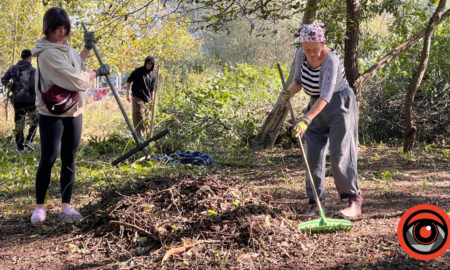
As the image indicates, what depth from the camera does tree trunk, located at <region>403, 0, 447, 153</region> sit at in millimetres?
6348

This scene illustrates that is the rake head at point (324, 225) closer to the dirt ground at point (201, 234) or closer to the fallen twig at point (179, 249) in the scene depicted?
the dirt ground at point (201, 234)

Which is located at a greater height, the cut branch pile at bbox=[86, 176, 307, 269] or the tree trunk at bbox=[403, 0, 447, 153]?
the tree trunk at bbox=[403, 0, 447, 153]

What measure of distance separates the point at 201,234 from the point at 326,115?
1333 mm

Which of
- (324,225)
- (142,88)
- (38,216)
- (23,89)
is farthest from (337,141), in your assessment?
(23,89)

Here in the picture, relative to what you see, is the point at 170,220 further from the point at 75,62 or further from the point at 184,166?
the point at 184,166

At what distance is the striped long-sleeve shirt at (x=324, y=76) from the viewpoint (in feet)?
11.4

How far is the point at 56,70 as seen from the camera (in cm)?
355

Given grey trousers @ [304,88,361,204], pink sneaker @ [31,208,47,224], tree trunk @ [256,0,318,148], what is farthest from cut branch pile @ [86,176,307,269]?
tree trunk @ [256,0,318,148]

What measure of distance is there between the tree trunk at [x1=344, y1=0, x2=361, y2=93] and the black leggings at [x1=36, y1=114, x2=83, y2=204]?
3.77 m

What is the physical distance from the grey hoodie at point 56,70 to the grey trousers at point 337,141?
187 centimetres

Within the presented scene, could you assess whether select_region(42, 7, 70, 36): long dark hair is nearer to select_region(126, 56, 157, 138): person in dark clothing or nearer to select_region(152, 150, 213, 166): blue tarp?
select_region(152, 150, 213, 166): blue tarp

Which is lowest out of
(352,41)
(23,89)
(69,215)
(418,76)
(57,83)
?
(69,215)

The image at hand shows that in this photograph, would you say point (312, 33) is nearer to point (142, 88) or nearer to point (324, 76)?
point (324, 76)

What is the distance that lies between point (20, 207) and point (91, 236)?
1.45m
